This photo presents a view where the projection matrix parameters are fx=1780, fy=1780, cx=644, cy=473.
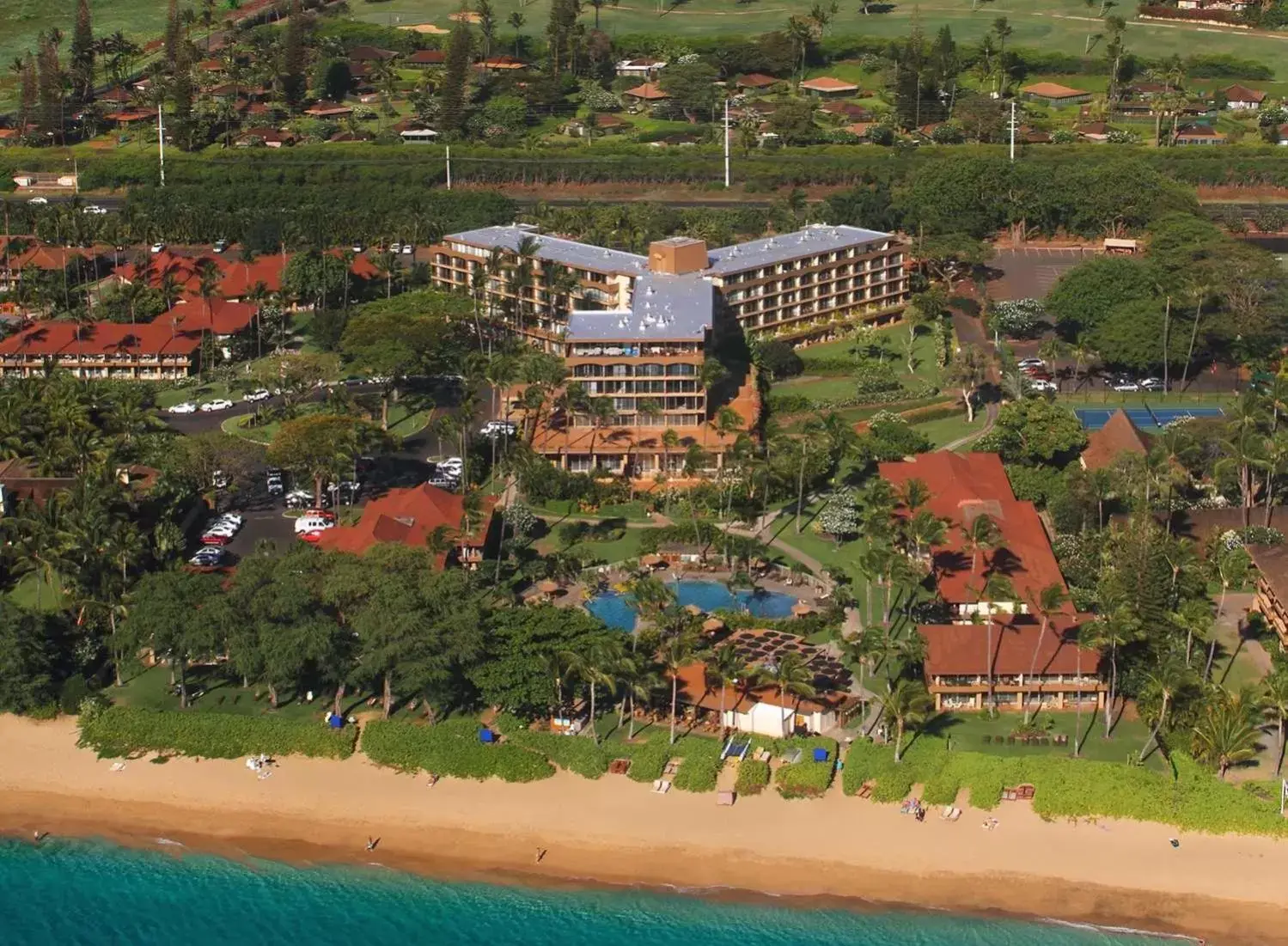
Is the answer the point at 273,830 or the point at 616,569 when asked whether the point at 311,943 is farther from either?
the point at 616,569

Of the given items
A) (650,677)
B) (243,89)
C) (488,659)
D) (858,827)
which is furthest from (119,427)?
(243,89)

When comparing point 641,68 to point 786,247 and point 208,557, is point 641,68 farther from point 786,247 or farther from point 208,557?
point 208,557

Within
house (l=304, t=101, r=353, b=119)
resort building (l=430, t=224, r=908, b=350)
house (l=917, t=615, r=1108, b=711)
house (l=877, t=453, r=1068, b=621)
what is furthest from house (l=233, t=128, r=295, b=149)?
house (l=917, t=615, r=1108, b=711)

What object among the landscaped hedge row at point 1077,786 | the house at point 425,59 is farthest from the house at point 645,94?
the landscaped hedge row at point 1077,786

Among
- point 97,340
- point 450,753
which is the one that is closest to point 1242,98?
point 97,340

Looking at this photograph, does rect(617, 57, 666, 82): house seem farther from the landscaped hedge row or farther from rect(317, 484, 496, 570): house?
the landscaped hedge row
